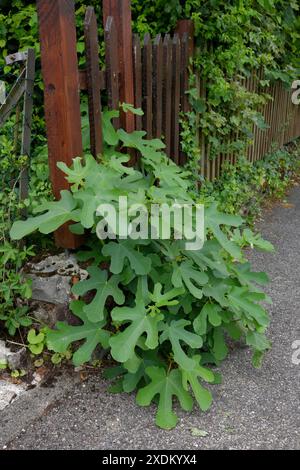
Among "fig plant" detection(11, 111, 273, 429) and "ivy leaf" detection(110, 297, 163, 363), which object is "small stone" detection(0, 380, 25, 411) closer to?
"fig plant" detection(11, 111, 273, 429)

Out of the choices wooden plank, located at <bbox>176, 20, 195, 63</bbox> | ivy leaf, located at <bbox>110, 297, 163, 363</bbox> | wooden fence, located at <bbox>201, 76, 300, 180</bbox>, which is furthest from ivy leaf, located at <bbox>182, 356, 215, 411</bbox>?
wooden plank, located at <bbox>176, 20, 195, 63</bbox>

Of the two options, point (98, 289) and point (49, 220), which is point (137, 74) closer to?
point (49, 220)

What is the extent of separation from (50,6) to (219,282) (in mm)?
1667

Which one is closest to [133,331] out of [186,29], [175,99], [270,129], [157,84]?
[157,84]

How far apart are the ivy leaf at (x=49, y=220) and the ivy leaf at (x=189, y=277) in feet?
1.87

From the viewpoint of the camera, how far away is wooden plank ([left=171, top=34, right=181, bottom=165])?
163 inches

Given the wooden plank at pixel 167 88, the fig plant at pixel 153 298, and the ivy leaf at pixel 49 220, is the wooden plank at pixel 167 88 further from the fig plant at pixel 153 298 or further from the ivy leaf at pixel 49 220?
the ivy leaf at pixel 49 220

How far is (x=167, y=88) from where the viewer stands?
4062mm

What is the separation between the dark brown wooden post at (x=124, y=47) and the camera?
3.31m

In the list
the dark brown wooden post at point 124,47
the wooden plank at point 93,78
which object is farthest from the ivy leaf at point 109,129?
the dark brown wooden post at point 124,47

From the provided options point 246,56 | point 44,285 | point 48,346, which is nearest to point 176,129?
point 246,56

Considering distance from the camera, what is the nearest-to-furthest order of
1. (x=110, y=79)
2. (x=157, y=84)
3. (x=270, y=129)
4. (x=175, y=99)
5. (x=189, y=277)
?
(x=189, y=277) < (x=110, y=79) < (x=157, y=84) < (x=175, y=99) < (x=270, y=129)

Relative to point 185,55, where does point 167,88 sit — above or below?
below

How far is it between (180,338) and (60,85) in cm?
144
